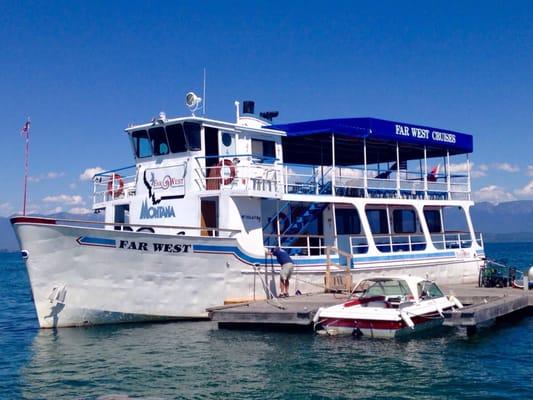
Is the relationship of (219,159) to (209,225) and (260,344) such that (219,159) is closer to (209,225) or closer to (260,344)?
(209,225)

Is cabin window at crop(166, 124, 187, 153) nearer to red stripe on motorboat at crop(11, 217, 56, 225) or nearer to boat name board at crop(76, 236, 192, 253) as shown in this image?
boat name board at crop(76, 236, 192, 253)

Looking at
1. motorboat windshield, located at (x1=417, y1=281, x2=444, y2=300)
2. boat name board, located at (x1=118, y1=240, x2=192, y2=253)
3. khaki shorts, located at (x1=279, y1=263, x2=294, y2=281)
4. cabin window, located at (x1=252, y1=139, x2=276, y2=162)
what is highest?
cabin window, located at (x1=252, y1=139, x2=276, y2=162)

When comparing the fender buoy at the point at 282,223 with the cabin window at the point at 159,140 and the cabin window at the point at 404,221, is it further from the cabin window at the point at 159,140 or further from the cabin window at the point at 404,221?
the cabin window at the point at 404,221

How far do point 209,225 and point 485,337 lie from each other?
8.74 meters

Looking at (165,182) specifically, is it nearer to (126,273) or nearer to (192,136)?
(192,136)

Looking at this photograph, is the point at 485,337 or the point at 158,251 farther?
the point at 158,251

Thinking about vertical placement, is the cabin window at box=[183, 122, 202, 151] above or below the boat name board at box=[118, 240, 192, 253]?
above

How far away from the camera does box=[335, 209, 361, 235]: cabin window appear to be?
985 inches

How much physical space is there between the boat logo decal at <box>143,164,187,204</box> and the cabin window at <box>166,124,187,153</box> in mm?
631

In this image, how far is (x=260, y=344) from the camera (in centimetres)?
1650

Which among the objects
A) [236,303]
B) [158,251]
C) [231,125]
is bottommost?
[236,303]

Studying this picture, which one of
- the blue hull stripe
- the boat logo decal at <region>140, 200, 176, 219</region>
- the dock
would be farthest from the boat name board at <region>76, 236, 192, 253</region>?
the boat logo decal at <region>140, 200, 176, 219</region>

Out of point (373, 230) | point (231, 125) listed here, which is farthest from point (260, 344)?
point (373, 230)

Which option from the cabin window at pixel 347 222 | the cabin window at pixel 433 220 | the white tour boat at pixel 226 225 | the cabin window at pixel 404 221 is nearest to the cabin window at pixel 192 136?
the white tour boat at pixel 226 225
